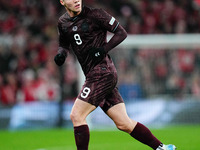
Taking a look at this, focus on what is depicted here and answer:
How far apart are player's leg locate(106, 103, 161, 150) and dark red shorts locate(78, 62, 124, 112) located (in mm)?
86

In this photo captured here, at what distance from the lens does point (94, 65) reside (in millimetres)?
5727

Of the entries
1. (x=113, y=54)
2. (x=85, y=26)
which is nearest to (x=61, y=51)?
(x=85, y=26)

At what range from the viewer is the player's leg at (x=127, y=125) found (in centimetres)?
580

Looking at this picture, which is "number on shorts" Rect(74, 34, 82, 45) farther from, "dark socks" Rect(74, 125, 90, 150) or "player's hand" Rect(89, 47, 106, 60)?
"dark socks" Rect(74, 125, 90, 150)

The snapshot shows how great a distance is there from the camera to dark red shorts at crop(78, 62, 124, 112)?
556 cm

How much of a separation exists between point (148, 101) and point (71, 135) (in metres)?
3.23

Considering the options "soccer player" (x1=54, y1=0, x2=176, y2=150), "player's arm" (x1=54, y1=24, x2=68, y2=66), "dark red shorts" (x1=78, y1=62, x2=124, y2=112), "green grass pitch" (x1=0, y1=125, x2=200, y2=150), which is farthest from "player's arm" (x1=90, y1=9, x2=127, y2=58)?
"green grass pitch" (x1=0, y1=125, x2=200, y2=150)

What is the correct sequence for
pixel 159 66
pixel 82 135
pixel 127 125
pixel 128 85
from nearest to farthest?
pixel 82 135
pixel 127 125
pixel 128 85
pixel 159 66

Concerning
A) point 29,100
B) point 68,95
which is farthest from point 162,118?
point 29,100

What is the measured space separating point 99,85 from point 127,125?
0.64 meters

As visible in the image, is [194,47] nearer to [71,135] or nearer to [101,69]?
[71,135]

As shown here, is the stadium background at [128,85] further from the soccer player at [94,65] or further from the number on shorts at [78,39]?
the number on shorts at [78,39]

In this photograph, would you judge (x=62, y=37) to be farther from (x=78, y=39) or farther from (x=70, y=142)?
(x=70, y=142)

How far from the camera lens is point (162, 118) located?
43.4ft
